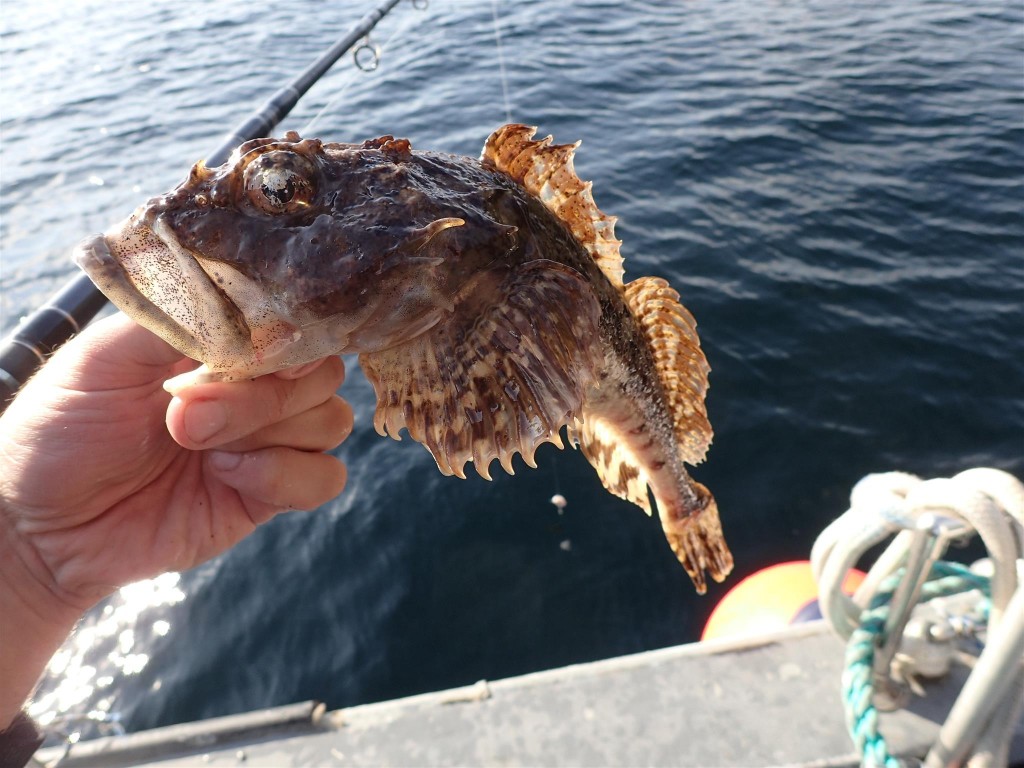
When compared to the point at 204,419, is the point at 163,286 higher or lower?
higher

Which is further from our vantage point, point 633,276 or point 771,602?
point 633,276

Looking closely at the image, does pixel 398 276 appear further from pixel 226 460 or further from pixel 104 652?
pixel 104 652

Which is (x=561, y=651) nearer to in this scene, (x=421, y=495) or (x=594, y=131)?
(x=421, y=495)

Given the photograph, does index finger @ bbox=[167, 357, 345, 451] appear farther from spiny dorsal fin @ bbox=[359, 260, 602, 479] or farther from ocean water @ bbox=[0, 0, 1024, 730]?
ocean water @ bbox=[0, 0, 1024, 730]

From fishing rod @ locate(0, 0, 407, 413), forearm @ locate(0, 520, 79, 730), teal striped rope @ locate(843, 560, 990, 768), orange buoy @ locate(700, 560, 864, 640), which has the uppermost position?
fishing rod @ locate(0, 0, 407, 413)

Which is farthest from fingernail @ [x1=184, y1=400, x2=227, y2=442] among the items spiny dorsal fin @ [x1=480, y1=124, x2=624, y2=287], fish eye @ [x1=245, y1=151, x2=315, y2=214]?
spiny dorsal fin @ [x1=480, y1=124, x2=624, y2=287]

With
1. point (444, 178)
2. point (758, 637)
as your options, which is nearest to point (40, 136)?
point (444, 178)

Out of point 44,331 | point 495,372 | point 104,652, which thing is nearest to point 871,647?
point 495,372
